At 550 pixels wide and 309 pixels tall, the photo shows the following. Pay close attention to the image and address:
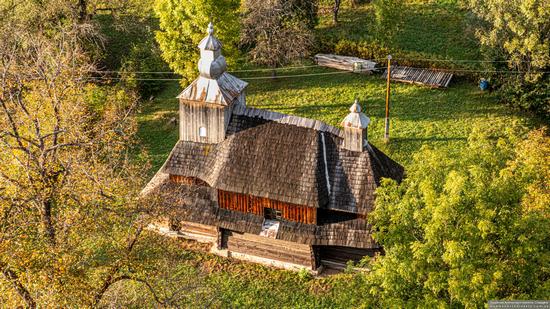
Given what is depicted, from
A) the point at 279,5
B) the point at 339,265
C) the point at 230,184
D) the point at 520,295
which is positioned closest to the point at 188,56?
the point at 279,5

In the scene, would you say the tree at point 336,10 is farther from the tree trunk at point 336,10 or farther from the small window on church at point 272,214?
the small window on church at point 272,214

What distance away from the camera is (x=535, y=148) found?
2959 centimetres

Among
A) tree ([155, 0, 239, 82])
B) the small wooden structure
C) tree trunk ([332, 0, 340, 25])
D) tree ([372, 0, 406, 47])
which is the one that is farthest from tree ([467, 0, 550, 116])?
tree ([155, 0, 239, 82])

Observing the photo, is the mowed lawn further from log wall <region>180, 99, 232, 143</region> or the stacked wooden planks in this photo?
log wall <region>180, 99, 232, 143</region>

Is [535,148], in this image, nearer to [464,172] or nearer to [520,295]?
[464,172]

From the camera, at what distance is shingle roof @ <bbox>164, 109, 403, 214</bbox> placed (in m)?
31.8

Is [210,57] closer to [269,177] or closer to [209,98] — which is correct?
[209,98]

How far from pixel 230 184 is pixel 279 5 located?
19161 mm

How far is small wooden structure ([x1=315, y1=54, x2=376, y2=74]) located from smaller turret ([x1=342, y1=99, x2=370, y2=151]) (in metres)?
18.2

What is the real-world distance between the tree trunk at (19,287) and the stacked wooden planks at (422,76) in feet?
107

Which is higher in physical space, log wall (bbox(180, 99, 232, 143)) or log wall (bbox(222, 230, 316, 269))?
log wall (bbox(180, 99, 232, 143))

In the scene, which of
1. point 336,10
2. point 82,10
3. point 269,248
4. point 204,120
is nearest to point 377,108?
point 336,10

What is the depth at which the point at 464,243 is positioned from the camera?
22.2 m

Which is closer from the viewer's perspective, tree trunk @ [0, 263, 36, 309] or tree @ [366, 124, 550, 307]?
tree @ [366, 124, 550, 307]
